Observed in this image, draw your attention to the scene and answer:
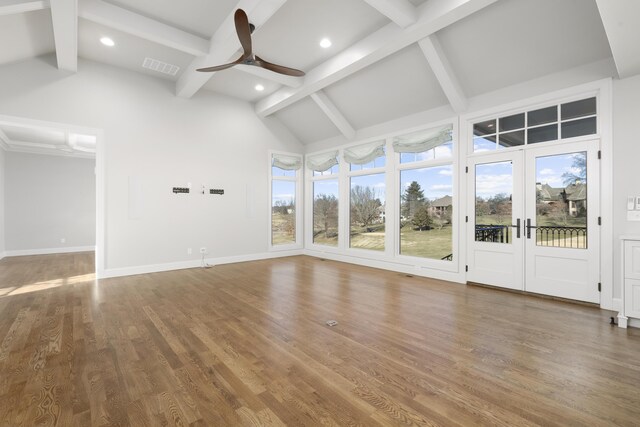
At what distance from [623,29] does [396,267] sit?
4335mm

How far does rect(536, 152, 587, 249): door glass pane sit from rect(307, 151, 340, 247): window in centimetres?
410

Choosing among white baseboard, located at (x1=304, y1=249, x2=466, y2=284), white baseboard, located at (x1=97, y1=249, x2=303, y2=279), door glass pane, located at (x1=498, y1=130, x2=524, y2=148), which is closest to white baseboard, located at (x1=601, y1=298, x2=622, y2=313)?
white baseboard, located at (x1=304, y1=249, x2=466, y2=284)

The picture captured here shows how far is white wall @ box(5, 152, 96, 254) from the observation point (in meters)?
7.95

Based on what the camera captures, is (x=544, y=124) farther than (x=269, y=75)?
No

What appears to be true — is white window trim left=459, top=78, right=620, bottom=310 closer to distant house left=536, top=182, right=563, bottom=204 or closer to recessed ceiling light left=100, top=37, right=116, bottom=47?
distant house left=536, top=182, right=563, bottom=204

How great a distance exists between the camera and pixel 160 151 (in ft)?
19.2

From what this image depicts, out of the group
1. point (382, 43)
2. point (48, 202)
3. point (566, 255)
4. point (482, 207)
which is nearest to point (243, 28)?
point (382, 43)

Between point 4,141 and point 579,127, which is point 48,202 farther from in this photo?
point 579,127

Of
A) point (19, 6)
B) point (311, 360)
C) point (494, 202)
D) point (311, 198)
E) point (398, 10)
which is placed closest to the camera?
point (311, 360)

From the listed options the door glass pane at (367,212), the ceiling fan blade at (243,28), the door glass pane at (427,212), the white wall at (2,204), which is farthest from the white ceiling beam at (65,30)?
the door glass pane at (427,212)

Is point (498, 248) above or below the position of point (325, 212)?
below

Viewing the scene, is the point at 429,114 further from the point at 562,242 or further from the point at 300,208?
the point at 300,208

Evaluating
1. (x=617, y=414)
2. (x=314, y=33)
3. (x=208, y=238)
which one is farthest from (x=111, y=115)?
(x=617, y=414)

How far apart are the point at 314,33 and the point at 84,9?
2813mm
